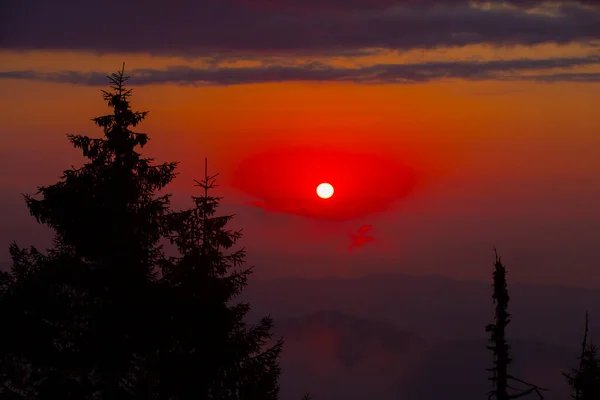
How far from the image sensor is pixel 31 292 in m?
18.6

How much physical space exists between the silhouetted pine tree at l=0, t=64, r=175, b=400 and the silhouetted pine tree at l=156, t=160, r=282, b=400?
3.44 feet

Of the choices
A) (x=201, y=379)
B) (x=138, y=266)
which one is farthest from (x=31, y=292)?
(x=201, y=379)

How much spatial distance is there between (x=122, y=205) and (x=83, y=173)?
1.25 m

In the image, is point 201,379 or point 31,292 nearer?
point 31,292

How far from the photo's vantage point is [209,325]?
20.8 m

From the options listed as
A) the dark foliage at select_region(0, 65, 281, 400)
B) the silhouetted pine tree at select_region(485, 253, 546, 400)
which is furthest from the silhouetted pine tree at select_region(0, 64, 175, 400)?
the silhouetted pine tree at select_region(485, 253, 546, 400)

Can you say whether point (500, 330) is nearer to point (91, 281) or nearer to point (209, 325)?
point (209, 325)

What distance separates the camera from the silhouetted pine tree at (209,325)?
1997cm

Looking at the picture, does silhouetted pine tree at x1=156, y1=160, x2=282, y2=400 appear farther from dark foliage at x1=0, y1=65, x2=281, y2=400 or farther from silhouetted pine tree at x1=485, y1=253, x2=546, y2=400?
silhouetted pine tree at x1=485, y1=253, x2=546, y2=400

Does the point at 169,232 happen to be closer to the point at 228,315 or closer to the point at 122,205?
the point at 122,205

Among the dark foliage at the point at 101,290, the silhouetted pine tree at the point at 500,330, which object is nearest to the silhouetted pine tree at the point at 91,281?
the dark foliage at the point at 101,290

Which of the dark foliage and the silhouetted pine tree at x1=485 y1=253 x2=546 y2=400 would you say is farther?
the silhouetted pine tree at x1=485 y1=253 x2=546 y2=400

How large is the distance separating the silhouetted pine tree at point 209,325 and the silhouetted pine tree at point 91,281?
3.44 feet

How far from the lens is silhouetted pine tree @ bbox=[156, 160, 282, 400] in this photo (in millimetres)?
19969
